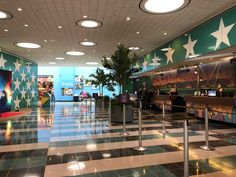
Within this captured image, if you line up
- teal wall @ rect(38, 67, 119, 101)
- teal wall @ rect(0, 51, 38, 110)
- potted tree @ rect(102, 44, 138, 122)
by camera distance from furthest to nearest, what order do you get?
teal wall @ rect(38, 67, 119, 101) < teal wall @ rect(0, 51, 38, 110) < potted tree @ rect(102, 44, 138, 122)

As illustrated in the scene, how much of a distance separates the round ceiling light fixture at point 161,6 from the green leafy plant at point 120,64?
6.25ft

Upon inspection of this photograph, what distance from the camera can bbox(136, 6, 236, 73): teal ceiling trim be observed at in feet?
22.2

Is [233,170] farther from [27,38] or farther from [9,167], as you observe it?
[27,38]

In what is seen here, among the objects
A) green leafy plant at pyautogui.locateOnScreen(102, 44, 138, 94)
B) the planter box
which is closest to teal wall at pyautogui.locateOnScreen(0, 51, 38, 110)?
green leafy plant at pyautogui.locateOnScreen(102, 44, 138, 94)

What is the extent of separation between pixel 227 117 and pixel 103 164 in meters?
6.08

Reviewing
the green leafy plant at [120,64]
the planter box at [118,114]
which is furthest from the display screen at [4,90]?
the planter box at [118,114]

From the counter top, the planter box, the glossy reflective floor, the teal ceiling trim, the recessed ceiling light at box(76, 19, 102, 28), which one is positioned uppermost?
the recessed ceiling light at box(76, 19, 102, 28)

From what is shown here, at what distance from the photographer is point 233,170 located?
3.38m

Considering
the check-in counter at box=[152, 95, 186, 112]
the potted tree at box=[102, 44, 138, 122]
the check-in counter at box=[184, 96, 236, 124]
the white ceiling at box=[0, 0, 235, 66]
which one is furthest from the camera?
the check-in counter at box=[152, 95, 186, 112]

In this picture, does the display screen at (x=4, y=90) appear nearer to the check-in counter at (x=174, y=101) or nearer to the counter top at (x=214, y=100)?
the check-in counter at (x=174, y=101)

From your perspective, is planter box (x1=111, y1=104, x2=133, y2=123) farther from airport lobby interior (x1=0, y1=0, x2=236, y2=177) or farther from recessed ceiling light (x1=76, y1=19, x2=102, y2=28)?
recessed ceiling light (x1=76, y1=19, x2=102, y2=28)

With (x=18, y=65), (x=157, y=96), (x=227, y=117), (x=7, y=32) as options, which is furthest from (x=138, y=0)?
(x=18, y=65)

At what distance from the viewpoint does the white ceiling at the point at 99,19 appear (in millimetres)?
6645

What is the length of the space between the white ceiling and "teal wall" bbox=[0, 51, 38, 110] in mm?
2244
